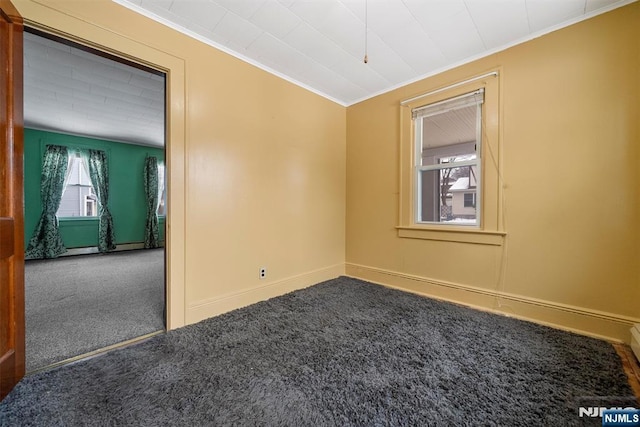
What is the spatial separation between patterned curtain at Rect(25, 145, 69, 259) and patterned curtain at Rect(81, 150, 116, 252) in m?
0.45

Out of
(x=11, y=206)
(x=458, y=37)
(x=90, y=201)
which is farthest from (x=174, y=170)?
(x=90, y=201)

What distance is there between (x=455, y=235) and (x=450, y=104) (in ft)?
4.71

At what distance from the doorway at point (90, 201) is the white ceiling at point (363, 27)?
66cm

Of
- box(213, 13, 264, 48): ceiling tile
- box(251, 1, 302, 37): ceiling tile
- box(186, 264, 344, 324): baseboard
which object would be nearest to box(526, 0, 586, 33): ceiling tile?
box(251, 1, 302, 37): ceiling tile

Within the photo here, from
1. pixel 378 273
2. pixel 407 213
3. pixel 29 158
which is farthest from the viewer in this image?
pixel 29 158

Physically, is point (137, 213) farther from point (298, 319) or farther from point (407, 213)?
point (407, 213)

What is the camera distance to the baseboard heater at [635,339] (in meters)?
1.67

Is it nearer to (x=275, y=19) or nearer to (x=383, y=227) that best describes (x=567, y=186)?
(x=383, y=227)

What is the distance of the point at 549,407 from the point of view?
1.27 m

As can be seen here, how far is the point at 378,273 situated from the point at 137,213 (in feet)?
19.9

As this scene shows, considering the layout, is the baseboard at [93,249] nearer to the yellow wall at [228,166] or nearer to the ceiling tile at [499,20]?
the yellow wall at [228,166]

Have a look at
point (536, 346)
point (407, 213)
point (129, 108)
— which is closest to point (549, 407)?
point (536, 346)

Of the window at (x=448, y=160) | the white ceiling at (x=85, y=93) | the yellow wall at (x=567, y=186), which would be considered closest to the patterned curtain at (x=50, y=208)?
the white ceiling at (x=85, y=93)

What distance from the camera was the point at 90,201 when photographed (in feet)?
19.0
